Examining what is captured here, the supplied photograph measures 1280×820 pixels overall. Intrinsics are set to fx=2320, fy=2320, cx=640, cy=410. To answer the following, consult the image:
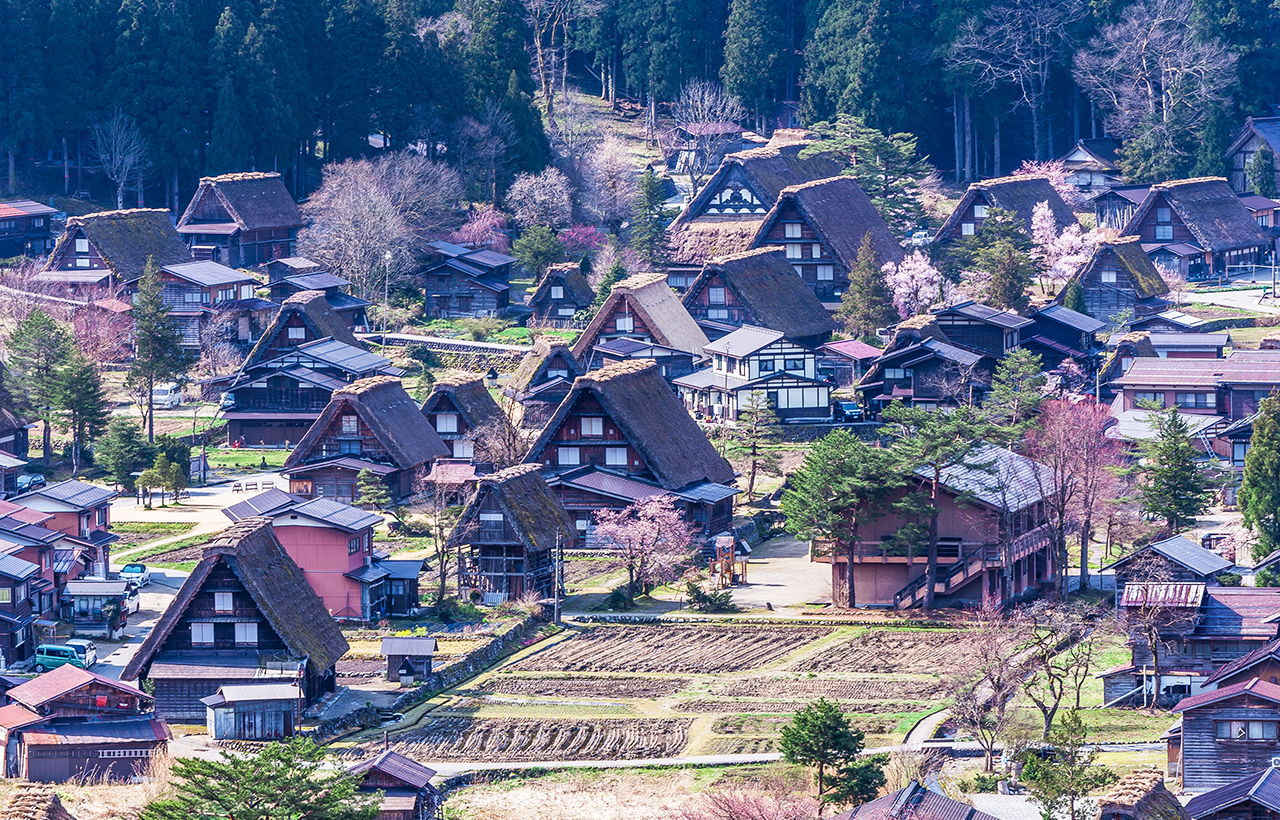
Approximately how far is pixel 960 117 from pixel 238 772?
7266 centimetres

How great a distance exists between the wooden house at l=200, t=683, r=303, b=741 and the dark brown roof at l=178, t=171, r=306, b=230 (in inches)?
1612

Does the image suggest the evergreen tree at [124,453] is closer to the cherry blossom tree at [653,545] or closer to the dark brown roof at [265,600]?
the cherry blossom tree at [653,545]

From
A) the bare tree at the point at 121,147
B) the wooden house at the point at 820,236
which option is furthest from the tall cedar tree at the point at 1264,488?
the bare tree at the point at 121,147

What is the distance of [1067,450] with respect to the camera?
56688mm

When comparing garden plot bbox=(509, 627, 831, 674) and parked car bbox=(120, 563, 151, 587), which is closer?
garden plot bbox=(509, 627, 831, 674)

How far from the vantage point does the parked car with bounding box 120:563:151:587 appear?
56.0 m

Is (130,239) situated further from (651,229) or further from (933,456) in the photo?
(933,456)

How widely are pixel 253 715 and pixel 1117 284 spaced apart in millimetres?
44041

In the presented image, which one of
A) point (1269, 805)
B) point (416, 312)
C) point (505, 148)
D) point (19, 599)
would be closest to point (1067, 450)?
point (1269, 805)

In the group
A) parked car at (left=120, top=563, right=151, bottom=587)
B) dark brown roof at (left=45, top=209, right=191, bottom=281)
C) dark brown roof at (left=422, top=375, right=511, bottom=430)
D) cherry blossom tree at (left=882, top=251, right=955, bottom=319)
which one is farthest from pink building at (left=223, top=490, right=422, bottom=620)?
cherry blossom tree at (left=882, top=251, right=955, bottom=319)

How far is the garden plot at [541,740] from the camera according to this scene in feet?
146

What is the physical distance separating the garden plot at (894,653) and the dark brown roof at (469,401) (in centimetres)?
1704

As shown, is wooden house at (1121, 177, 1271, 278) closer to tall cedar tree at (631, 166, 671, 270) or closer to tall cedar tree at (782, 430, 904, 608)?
tall cedar tree at (631, 166, 671, 270)

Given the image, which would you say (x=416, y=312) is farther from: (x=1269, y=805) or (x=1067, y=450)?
(x=1269, y=805)
